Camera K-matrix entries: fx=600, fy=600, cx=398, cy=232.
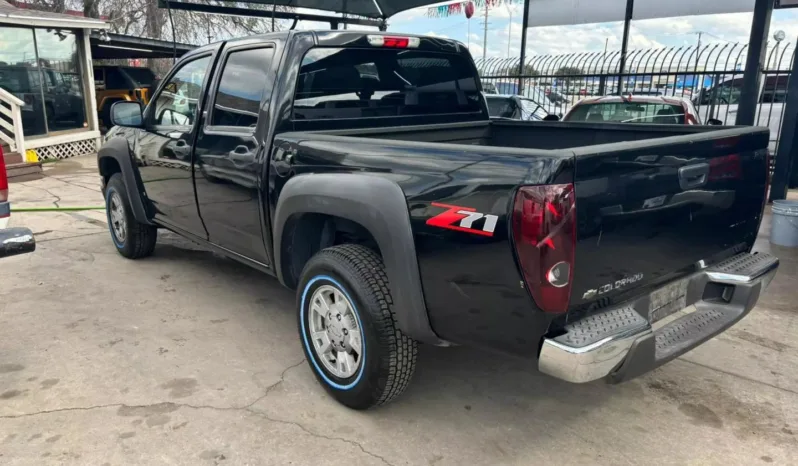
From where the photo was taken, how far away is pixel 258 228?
363cm

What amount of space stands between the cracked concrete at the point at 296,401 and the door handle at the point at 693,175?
1.22m

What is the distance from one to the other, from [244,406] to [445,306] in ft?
4.34

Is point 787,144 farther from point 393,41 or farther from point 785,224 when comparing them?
point 393,41

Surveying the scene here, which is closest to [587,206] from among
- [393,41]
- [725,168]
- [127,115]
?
[725,168]

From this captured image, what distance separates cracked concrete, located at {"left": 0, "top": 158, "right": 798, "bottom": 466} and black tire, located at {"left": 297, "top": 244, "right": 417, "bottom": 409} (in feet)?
0.59

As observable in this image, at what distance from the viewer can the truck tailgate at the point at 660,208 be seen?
227 cm

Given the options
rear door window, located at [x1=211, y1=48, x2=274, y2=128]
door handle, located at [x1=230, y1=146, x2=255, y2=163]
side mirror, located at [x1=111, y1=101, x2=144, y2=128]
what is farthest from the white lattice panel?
door handle, located at [x1=230, y1=146, x2=255, y2=163]

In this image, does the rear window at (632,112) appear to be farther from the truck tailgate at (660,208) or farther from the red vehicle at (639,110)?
the truck tailgate at (660,208)

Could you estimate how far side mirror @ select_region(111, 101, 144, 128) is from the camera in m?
4.80

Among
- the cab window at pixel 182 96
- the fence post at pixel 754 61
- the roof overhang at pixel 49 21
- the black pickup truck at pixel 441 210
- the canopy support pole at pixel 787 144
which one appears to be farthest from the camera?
the roof overhang at pixel 49 21

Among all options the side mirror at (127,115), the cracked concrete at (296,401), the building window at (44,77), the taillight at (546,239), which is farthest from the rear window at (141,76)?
the taillight at (546,239)

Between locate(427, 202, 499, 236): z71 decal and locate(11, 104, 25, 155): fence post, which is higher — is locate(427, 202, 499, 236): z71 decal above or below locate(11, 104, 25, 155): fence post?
above

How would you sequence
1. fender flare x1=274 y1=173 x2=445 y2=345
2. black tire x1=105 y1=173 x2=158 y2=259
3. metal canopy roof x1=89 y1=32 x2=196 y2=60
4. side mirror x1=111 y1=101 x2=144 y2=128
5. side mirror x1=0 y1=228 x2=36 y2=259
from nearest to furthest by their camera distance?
fender flare x1=274 y1=173 x2=445 y2=345 → side mirror x1=0 y1=228 x2=36 y2=259 → side mirror x1=111 y1=101 x2=144 y2=128 → black tire x1=105 y1=173 x2=158 y2=259 → metal canopy roof x1=89 y1=32 x2=196 y2=60

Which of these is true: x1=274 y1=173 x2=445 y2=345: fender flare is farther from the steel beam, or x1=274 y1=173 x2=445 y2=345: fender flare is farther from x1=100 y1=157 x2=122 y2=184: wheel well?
the steel beam
